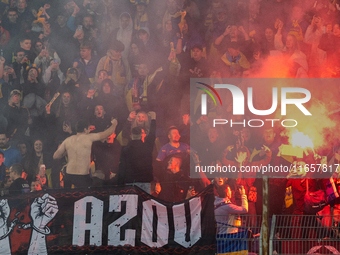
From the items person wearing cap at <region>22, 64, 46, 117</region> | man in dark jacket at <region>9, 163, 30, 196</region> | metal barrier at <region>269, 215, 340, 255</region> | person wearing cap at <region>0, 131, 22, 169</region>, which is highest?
person wearing cap at <region>22, 64, 46, 117</region>

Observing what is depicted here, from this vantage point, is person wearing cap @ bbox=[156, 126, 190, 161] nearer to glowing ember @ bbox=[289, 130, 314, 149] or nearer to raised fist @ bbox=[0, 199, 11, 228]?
glowing ember @ bbox=[289, 130, 314, 149]

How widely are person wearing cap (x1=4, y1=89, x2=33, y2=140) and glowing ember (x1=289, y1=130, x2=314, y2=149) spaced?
576 cm

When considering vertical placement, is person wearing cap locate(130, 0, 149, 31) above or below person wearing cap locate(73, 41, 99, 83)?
above

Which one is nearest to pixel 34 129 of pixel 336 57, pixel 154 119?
pixel 154 119

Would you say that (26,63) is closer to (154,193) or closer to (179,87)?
(179,87)

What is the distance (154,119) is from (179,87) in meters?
0.89

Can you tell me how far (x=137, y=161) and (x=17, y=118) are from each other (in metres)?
2.94

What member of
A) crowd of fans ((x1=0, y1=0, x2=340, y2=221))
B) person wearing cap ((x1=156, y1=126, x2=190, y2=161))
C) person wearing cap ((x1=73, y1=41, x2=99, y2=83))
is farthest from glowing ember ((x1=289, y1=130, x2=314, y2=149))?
person wearing cap ((x1=73, y1=41, x2=99, y2=83))

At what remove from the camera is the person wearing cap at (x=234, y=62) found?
311 inches

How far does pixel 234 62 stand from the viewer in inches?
312


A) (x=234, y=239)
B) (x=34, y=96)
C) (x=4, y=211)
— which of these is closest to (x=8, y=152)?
(x=34, y=96)

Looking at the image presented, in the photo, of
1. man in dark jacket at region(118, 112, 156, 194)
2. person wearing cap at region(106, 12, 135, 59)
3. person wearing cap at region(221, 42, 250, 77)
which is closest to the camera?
man in dark jacket at region(118, 112, 156, 194)

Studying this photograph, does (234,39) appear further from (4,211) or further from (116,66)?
(4,211)

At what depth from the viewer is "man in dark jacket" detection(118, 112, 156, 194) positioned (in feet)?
25.1
